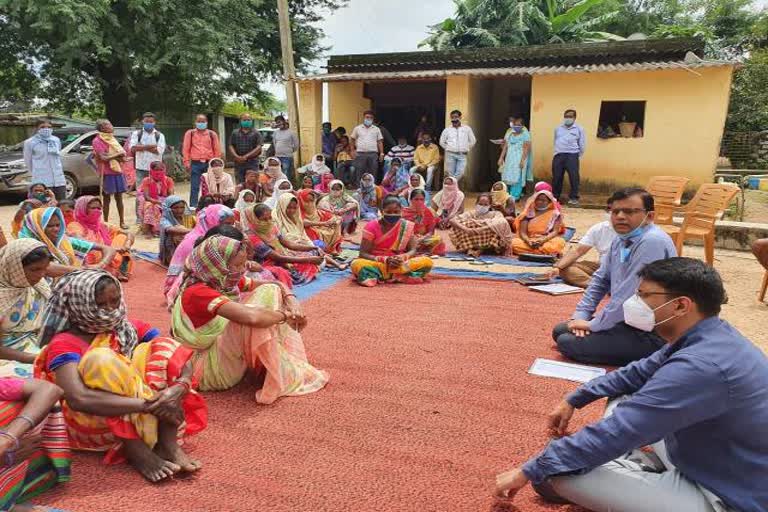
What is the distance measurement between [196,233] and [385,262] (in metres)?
1.79

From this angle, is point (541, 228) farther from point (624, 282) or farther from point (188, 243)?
point (188, 243)

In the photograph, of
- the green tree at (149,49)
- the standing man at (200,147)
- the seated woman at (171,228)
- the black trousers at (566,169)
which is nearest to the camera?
the seated woman at (171,228)

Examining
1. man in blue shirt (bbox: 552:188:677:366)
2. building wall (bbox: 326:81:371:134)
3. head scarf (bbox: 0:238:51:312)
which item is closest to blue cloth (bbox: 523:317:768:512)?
man in blue shirt (bbox: 552:188:677:366)

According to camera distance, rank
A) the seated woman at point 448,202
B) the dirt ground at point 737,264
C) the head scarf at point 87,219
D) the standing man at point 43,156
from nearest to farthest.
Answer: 1. the dirt ground at point 737,264
2. the head scarf at point 87,219
3. the standing man at point 43,156
4. the seated woman at point 448,202

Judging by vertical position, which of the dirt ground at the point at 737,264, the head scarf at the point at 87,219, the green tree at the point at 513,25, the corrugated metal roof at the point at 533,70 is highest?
the green tree at the point at 513,25

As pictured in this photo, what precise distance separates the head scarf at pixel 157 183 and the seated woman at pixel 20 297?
5408mm

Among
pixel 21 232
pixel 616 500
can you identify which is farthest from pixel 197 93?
pixel 616 500

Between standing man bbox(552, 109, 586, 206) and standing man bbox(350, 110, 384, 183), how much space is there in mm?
3362

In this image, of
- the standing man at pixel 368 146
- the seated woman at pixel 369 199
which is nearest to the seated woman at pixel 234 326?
the seated woman at pixel 369 199

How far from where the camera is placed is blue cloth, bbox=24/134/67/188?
7.96m

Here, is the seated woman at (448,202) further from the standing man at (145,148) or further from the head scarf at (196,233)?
the standing man at (145,148)

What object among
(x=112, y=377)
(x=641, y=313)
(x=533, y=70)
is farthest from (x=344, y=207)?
(x=641, y=313)

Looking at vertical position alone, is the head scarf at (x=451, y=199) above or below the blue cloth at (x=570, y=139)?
below

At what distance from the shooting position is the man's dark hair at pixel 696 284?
1.85 m
